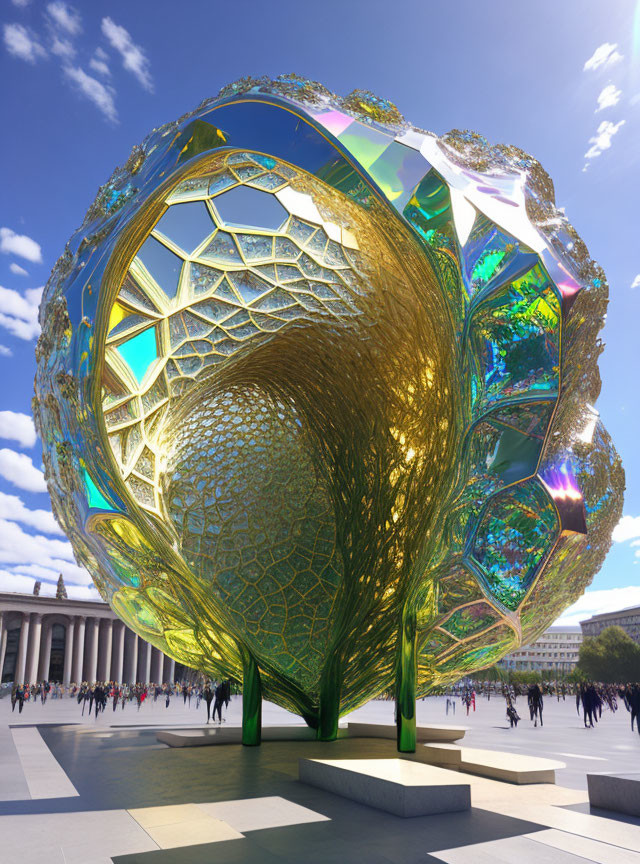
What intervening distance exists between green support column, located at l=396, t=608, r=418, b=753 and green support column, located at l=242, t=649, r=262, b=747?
3.36m

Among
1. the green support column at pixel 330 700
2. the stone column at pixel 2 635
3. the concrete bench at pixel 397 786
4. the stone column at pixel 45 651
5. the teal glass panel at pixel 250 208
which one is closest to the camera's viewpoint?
the concrete bench at pixel 397 786

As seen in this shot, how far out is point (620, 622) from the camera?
136 metres

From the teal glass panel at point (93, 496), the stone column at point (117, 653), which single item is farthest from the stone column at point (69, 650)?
the teal glass panel at point (93, 496)

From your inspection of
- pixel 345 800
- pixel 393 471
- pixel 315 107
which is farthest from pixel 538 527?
pixel 315 107

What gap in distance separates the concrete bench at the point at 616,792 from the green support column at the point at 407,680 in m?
3.60

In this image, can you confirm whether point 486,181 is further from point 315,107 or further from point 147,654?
point 147,654

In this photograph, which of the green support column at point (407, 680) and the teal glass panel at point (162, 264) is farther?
the teal glass panel at point (162, 264)

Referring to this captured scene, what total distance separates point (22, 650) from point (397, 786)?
75.7m

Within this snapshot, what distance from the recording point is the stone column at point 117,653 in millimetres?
79812

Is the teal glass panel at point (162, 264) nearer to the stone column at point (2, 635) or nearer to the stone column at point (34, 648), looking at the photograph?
the stone column at point (2, 635)

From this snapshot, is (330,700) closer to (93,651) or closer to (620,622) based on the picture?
(93,651)

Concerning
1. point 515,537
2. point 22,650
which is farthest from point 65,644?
point 515,537

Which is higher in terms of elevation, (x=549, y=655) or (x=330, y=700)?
(x=330, y=700)

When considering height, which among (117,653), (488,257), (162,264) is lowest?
(117,653)
